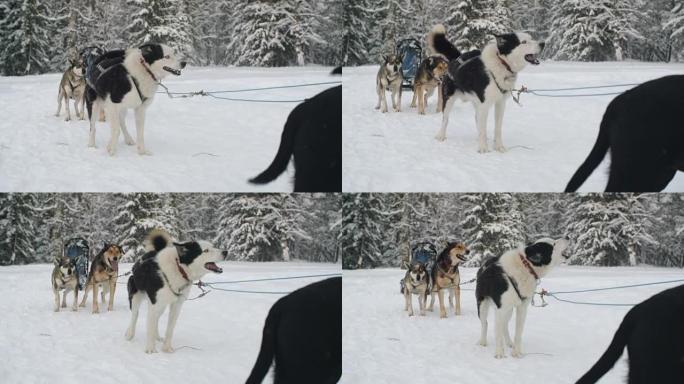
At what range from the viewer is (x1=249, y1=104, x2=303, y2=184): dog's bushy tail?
4.55 metres

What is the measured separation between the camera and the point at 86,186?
4.43 m

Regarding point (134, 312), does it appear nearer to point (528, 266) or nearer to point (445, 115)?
point (445, 115)

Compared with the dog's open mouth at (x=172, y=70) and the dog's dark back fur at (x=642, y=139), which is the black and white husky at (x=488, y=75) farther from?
the dog's open mouth at (x=172, y=70)

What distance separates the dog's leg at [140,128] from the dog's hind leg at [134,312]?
2.51ft

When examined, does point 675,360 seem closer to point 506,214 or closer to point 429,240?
point 506,214

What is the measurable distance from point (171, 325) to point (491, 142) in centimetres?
198

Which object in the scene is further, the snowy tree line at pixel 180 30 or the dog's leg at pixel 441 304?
the dog's leg at pixel 441 304

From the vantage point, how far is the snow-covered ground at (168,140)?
4.43 m

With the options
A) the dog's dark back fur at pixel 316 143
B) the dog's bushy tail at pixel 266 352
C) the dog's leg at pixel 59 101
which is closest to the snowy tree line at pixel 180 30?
the dog's leg at pixel 59 101

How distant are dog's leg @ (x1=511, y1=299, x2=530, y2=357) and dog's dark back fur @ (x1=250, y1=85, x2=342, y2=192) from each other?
3.84 ft

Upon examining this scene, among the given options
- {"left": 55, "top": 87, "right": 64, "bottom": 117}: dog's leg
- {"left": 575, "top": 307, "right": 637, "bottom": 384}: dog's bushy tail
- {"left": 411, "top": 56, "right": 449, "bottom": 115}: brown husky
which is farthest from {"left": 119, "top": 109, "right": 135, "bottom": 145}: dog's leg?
{"left": 575, "top": 307, "right": 637, "bottom": 384}: dog's bushy tail

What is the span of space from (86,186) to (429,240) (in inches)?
75.2

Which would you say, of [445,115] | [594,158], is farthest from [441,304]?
[594,158]

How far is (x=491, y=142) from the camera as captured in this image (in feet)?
14.7
